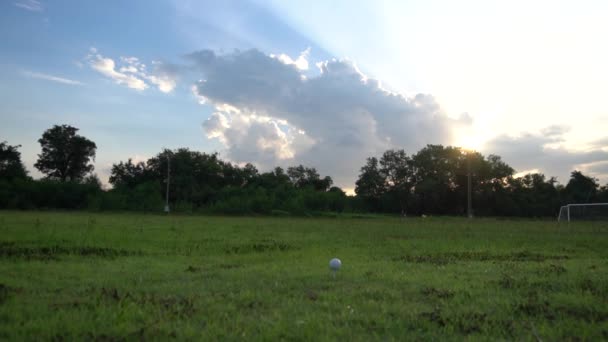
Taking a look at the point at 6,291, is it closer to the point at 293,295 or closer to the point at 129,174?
the point at 293,295

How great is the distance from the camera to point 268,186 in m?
87.5

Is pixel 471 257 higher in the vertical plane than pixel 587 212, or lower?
lower

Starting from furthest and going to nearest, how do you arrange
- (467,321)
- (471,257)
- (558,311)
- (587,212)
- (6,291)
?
(587,212) < (471,257) < (6,291) < (558,311) < (467,321)

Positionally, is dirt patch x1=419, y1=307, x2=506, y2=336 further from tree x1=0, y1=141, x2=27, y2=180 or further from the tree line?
tree x1=0, y1=141, x2=27, y2=180

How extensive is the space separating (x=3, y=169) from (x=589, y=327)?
83.6 m

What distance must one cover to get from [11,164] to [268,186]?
42.5m

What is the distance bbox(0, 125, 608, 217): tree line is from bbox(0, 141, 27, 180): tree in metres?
0.14

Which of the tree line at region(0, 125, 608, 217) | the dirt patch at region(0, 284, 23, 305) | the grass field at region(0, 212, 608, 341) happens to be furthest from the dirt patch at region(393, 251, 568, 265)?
the tree line at region(0, 125, 608, 217)

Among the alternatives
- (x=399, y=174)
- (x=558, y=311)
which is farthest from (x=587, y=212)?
(x=558, y=311)

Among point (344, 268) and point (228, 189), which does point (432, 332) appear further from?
point (228, 189)

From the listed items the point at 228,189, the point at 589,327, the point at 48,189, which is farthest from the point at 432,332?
the point at 228,189

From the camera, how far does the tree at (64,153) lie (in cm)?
8588

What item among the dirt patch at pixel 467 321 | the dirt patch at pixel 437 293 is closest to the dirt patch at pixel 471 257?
the dirt patch at pixel 437 293

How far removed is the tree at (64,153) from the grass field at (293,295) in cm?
7859
